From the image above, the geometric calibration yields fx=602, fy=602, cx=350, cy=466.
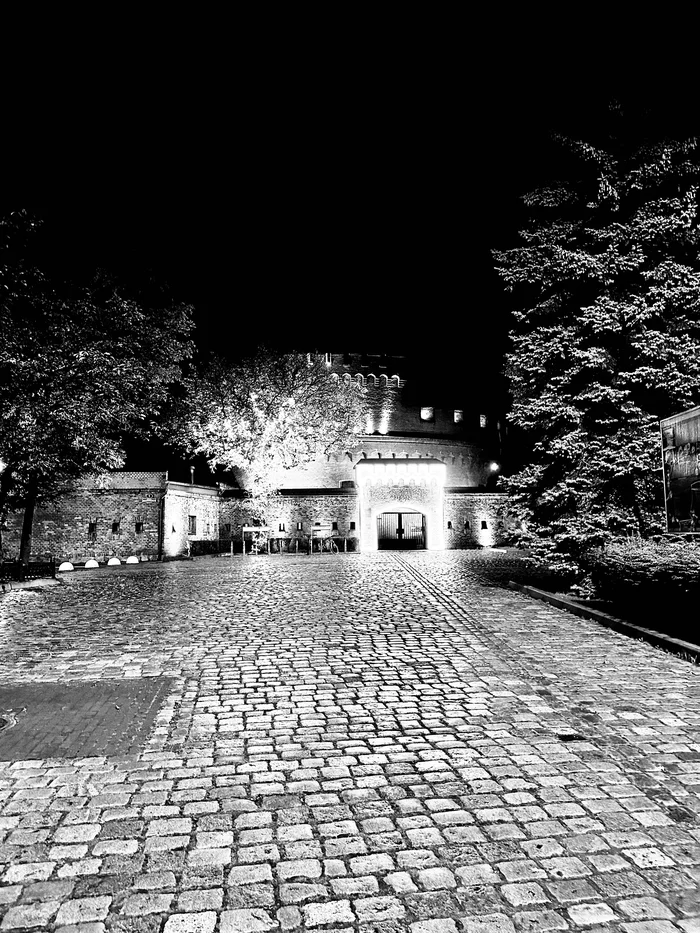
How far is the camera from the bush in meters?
8.79

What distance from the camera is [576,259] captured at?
1428cm

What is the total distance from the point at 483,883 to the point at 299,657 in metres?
5.14

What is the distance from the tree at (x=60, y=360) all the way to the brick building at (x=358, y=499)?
1145cm

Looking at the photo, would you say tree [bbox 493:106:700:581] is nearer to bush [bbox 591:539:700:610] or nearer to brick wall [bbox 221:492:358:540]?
bush [bbox 591:539:700:610]

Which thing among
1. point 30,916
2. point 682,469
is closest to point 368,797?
point 30,916

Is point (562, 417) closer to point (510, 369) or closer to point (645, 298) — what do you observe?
point (510, 369)

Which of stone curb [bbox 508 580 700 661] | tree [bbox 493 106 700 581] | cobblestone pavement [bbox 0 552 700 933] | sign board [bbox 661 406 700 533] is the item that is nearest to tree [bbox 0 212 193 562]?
cobblestone pavement [bbox 0 552 700 933]

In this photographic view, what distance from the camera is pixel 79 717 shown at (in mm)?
5555

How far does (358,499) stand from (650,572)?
29.5m

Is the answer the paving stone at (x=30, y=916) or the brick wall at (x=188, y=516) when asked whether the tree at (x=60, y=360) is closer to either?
the brick wall at (x=188, y=516)

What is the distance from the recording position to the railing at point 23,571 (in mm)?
18227

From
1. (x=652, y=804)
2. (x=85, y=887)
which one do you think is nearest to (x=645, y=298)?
(x=652, y=804)

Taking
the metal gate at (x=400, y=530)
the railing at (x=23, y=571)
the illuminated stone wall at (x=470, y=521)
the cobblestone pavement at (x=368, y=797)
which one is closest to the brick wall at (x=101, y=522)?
the railing at (x=23, y=571)

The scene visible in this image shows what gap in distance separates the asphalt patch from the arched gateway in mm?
31422
